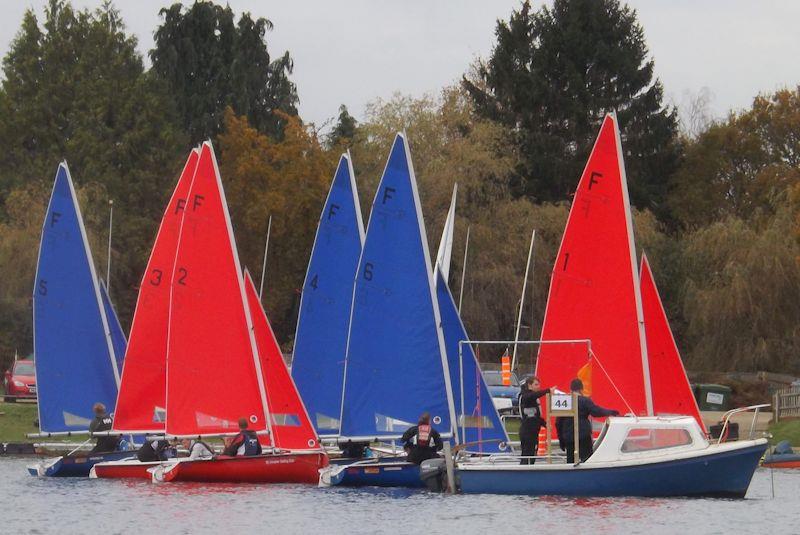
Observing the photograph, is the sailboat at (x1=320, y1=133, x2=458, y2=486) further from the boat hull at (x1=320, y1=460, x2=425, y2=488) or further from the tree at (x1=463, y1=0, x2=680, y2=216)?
the tree at (x1=463, y1=0, x2=680, y2=216)

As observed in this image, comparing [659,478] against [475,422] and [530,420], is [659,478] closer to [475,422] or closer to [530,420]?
[530,420]

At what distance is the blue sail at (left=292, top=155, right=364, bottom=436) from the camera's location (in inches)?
1617

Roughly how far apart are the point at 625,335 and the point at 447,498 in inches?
194

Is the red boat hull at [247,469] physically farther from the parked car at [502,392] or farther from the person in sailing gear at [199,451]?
the parked car at [502,392]

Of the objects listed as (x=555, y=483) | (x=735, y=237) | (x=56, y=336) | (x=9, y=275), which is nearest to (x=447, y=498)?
(x=555, y=483)

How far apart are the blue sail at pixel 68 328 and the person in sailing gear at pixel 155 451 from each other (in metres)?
3.17

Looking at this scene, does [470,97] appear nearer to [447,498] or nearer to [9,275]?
[9,275]

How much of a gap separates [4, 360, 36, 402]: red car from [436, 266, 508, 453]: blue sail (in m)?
23.4

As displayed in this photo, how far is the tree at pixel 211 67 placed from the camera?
87812 mm

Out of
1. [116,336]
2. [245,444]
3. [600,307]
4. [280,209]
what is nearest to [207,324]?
[245,444]

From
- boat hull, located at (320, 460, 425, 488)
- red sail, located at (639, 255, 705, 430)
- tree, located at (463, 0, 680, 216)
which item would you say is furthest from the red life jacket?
tree, located at (463, 0, 680, 216)

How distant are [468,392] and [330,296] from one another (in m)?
5.89

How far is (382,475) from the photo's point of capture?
3334 centimetres

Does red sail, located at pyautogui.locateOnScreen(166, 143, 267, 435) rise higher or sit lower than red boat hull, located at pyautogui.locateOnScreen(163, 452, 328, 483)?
higher
